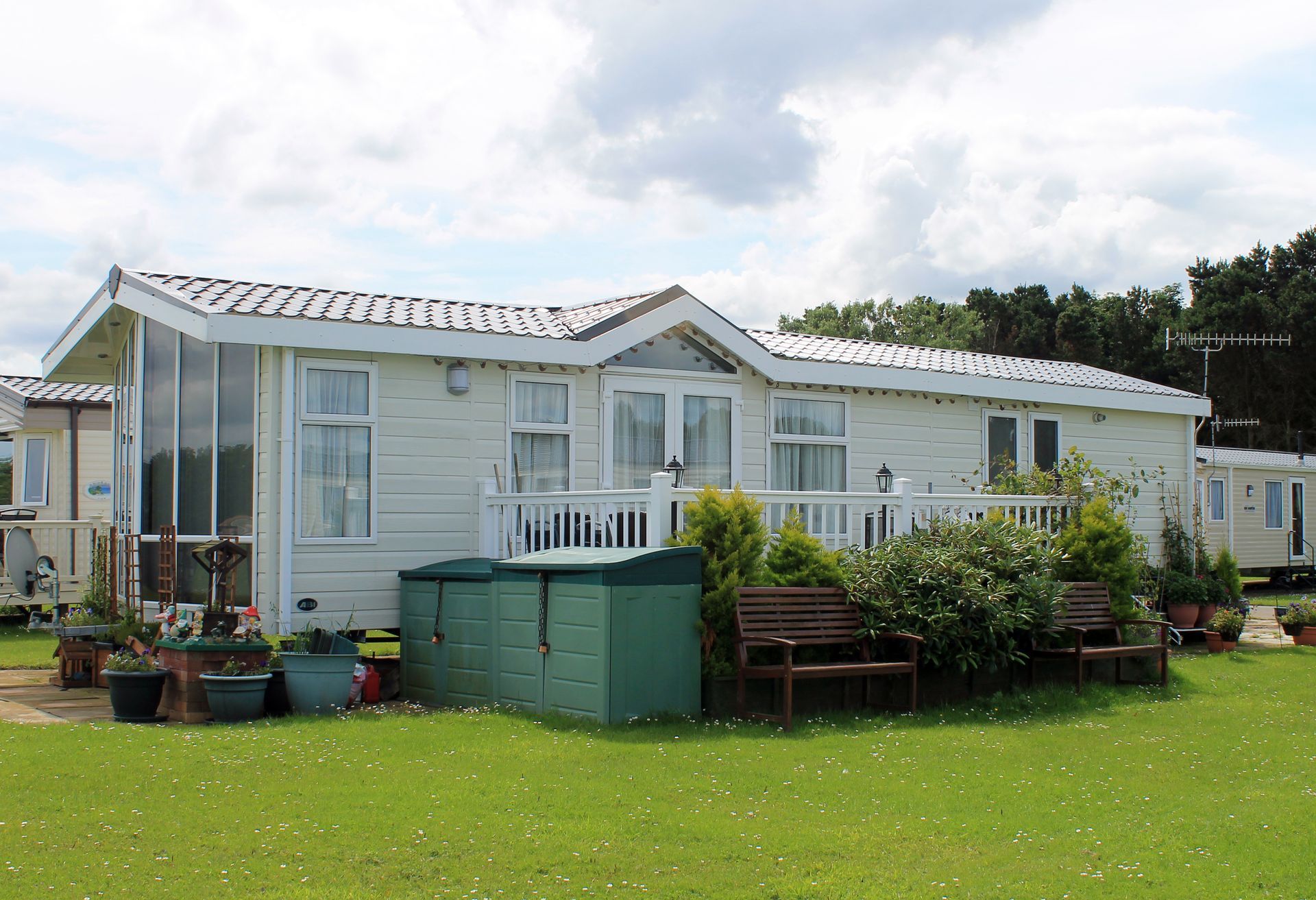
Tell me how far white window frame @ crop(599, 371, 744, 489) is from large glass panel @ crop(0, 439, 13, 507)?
14.1 meters

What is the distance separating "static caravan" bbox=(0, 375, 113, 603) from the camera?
782 inches

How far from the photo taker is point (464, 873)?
5.13 metres

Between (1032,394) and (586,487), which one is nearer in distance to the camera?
(586,487)

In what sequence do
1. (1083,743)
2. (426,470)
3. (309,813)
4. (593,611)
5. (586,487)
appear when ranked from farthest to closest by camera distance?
1. (586,487)
2. (426,470)
3. (593,611)
4. (1083,743)
5. (309,813)

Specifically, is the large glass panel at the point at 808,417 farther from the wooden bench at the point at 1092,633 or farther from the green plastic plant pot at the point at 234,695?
the green plastic plant pot at the point at 234,695

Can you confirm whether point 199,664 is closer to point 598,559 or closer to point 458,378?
point 598,559

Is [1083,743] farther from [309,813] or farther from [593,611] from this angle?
[309,813]

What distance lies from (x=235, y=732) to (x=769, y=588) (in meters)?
4.01

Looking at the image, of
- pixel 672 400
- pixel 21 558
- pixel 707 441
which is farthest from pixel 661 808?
pixel 21 558

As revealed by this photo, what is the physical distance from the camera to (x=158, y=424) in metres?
12.0

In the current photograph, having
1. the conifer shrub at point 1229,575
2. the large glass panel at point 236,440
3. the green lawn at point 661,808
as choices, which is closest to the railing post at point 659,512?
the green lawn at point 661,808

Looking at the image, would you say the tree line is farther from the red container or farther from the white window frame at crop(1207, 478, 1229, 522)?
the red container

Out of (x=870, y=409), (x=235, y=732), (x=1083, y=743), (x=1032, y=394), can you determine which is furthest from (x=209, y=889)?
(x=1032, y=394)

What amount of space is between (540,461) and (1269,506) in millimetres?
20462
